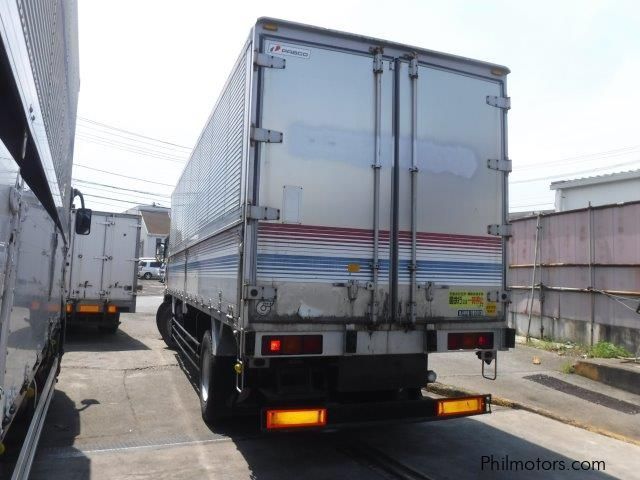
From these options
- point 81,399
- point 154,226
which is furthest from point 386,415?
point 154,226

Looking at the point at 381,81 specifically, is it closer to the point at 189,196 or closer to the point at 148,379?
the point at 189,196

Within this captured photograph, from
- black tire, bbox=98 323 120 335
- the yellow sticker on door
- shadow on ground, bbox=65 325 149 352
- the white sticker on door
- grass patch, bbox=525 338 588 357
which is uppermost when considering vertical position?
the white sticker on door

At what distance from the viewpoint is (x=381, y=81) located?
4953 millimetres

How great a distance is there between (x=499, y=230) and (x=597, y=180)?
51.8 ft

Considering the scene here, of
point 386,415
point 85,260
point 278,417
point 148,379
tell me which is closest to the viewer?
point 278,417

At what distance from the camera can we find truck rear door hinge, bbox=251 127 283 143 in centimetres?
445

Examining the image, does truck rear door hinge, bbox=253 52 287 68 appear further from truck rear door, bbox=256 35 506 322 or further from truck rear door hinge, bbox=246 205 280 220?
truck rear door hinge, bbox=246 205 280 220

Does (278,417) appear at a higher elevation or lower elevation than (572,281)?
lower

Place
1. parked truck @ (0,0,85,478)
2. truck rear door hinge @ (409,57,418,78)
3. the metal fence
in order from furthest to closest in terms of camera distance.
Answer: the metal fence
truck rear door hinge @ (409,57,418,78)
parked truck @ (0,0,85,478)

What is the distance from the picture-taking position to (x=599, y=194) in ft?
61.9

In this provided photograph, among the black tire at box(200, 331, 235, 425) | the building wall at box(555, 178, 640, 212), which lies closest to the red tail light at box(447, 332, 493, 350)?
the black tire at box(200, 331, 235, 425)

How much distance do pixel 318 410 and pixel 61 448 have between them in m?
2.70

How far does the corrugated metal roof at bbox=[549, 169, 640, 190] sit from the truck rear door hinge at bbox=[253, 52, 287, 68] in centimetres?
1672

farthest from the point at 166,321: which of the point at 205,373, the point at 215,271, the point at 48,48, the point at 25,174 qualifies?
the point at 48,48
